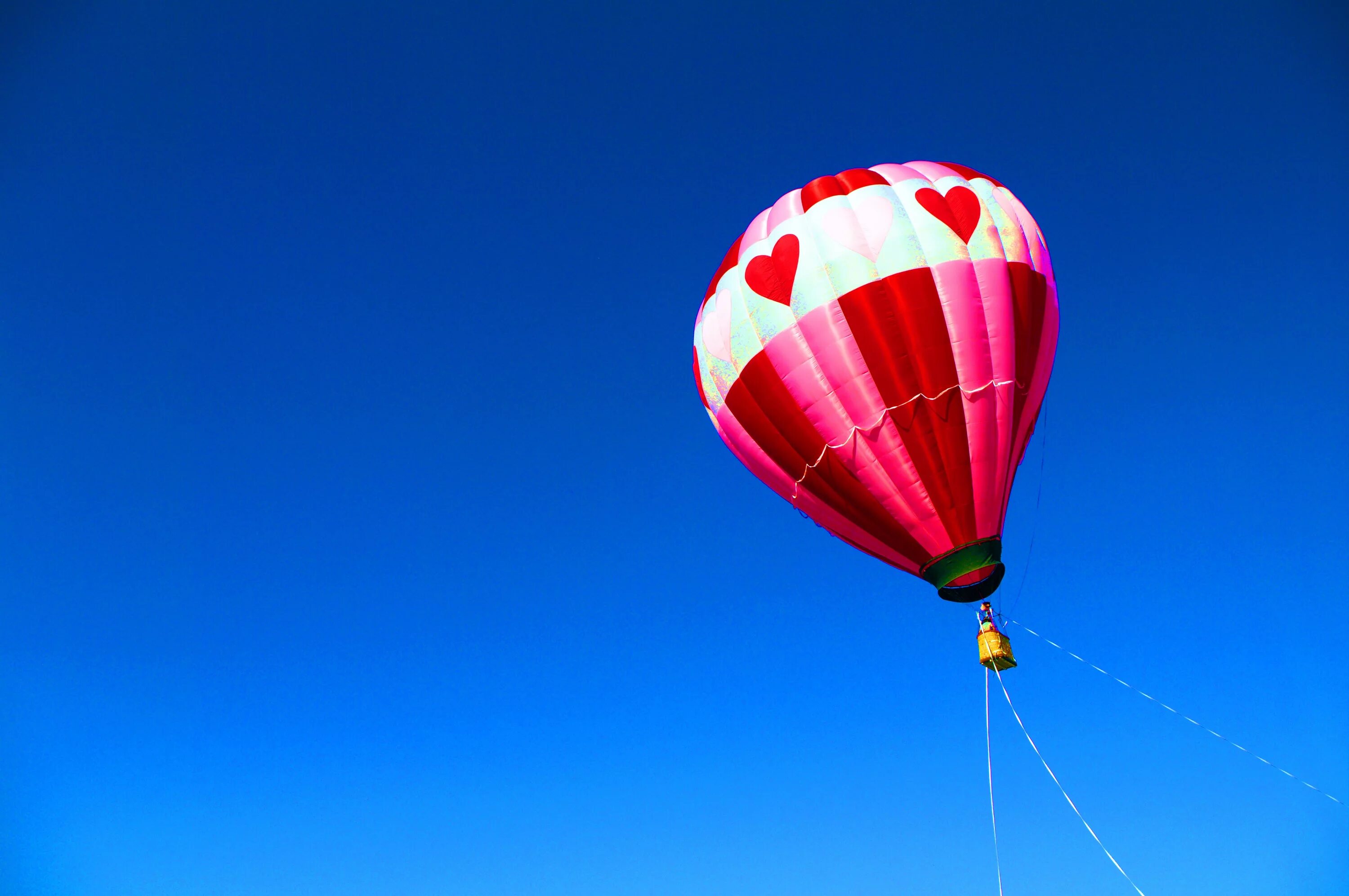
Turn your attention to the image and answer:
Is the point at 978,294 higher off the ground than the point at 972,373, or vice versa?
the point at 978,294

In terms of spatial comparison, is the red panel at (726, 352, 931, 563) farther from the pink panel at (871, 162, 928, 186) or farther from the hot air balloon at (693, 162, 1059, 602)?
the pink panel at (871, 162, 928, 186)

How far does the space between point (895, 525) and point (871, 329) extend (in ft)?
9.24

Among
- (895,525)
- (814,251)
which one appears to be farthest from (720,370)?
(895,525)

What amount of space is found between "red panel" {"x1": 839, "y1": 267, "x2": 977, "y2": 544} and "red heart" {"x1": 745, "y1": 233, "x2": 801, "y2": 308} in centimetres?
122

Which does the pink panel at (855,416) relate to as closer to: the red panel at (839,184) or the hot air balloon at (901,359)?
the hot air balloon at (901,359)

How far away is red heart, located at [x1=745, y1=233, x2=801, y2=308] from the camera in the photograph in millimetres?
11180

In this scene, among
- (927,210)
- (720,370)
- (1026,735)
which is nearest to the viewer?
(1026,735)

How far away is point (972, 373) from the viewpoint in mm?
10562

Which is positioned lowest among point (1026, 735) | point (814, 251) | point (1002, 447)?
point (1026, 735)

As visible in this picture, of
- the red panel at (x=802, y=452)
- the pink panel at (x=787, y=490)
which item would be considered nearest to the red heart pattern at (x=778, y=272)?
the red panel at (x=802, y=452)

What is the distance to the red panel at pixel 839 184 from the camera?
38.5 feet

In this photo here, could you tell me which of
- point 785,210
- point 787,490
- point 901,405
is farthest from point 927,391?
point 785,210

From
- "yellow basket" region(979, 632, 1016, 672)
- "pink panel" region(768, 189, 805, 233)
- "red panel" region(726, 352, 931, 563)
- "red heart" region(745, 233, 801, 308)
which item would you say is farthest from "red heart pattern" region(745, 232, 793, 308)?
"yellow basket" region(979, 632, 1016, 672)

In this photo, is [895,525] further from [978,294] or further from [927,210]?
[927,210]
